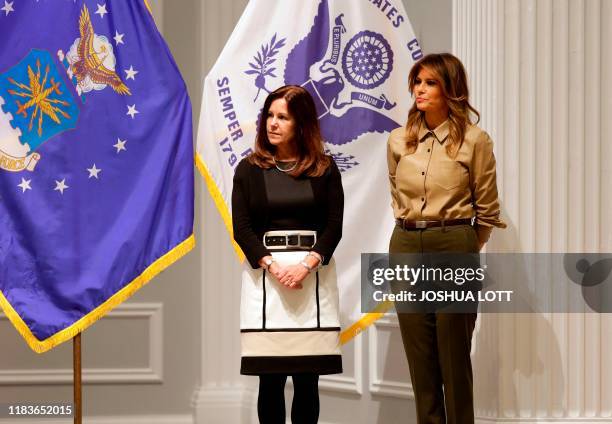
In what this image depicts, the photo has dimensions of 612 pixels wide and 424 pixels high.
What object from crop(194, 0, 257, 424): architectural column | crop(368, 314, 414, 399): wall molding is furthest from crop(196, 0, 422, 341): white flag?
crop(194, 0, 257, 424): architectural column

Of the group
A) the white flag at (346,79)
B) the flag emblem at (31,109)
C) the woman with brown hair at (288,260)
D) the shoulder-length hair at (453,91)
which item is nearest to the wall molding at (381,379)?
the white flag at (346,79)

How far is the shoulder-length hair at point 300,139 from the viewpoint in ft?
12.0

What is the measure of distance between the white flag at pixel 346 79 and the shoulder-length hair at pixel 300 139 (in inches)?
16.7

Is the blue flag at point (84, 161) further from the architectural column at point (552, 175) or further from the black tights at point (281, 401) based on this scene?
the architectural column at point (552, 175)

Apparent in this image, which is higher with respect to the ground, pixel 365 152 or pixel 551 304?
pixel 365 152

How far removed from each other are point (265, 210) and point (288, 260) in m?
0.21

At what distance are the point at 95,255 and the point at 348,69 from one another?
136cm

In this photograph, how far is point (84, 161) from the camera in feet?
13.1

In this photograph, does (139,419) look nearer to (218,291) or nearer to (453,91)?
(218,291)

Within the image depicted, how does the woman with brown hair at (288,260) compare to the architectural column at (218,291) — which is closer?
the woman with brown hair at (288,260)

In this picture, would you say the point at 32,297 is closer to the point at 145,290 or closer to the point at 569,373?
the point at 145,290

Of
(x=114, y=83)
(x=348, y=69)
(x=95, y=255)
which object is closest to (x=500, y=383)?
(x=348, y=69)

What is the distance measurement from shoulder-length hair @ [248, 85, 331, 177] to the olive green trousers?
1.40 ft

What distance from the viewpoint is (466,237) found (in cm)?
355
